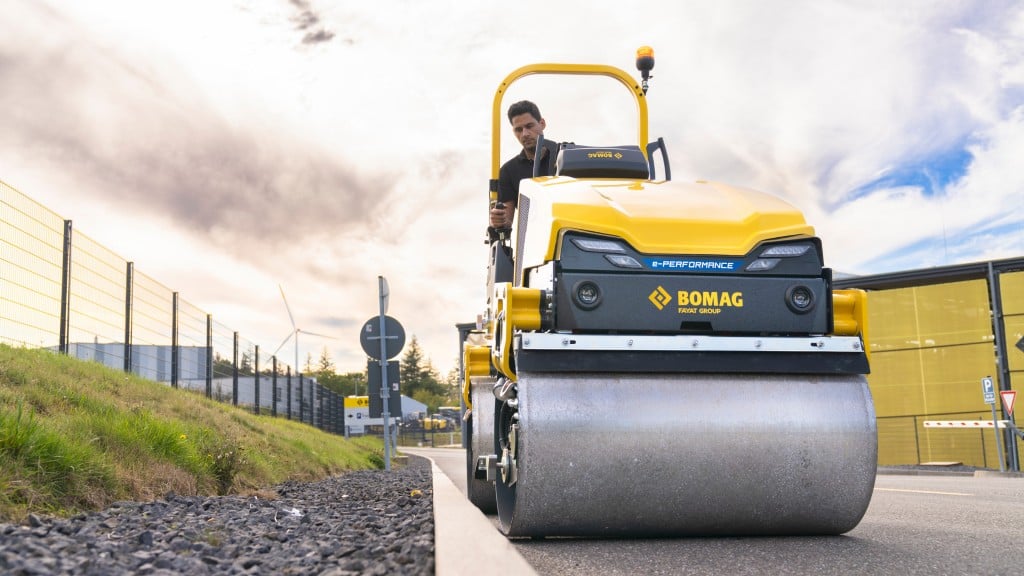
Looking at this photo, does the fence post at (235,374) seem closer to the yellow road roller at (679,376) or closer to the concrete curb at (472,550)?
the yellow road roller at (679,376)

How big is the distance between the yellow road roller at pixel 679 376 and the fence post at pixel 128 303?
10350 millimetres

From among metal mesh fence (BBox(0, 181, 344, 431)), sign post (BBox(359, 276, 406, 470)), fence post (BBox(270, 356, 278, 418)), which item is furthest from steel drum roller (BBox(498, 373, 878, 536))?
fence post (BBox(270, 356, 278, 418))

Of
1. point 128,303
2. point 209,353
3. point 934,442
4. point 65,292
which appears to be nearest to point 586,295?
point 65,292

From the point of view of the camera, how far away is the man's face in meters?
6.40

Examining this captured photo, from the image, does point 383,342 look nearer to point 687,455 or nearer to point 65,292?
point 65,292

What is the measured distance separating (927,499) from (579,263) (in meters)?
4.99

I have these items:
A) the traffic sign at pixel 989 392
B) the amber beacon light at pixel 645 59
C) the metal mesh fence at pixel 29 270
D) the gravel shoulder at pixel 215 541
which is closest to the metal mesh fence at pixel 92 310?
the metal mesh fence at pixel 29 270

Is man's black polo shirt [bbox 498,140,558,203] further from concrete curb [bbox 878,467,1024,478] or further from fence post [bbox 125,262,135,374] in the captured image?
concrete curb [bbox 878,467,1024,478]

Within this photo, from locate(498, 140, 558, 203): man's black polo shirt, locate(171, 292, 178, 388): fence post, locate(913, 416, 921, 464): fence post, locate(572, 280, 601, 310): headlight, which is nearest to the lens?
locate(572, 280, 601, 310): headlight

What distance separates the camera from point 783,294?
4168 mm

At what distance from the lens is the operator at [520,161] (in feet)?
19.2

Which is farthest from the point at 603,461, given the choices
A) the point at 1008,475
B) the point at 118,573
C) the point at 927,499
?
the point at 1008,475

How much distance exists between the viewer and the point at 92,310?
1192 centimetres

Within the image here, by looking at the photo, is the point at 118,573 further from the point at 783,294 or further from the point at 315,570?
the point at 783,294
